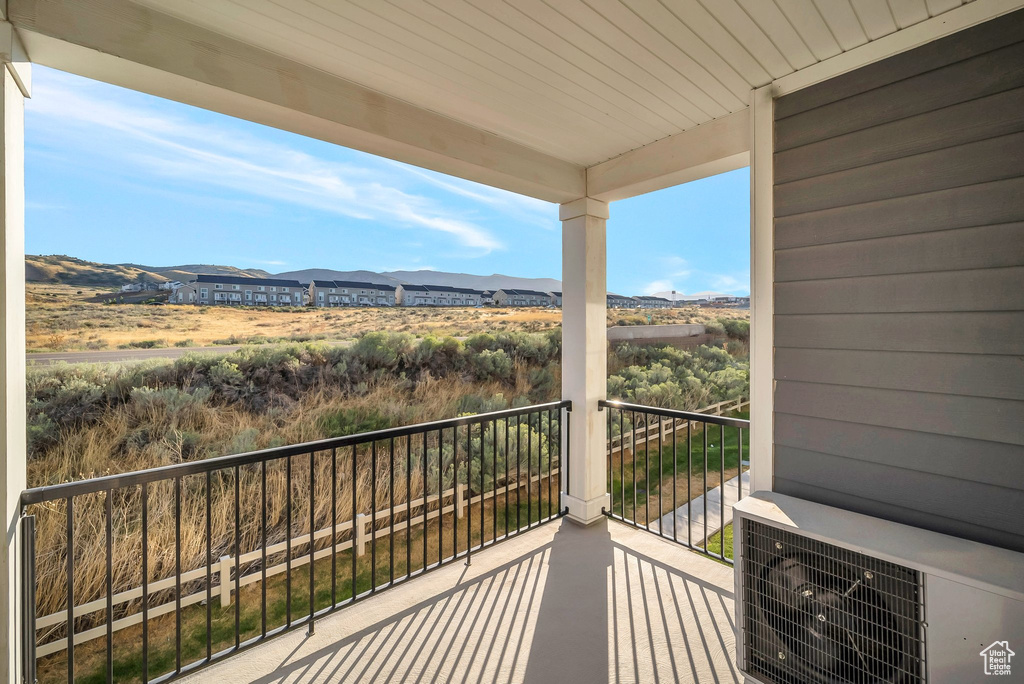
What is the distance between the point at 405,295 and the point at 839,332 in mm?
3349

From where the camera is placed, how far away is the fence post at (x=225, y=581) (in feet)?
7.95

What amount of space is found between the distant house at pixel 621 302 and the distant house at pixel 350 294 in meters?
2.46

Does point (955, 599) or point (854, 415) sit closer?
point (955, 599)

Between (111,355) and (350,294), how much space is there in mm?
1569

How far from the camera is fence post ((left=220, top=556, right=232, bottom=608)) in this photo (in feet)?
7.95

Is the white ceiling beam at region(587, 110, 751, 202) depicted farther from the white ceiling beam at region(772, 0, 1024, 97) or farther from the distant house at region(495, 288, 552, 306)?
the distant house at region(495, 288, 552, 306)

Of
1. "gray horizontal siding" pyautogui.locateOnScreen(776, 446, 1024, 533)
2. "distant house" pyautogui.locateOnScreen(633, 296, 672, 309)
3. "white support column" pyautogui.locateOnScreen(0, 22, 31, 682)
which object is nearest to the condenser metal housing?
"gray horizontal siding" pyautogui.locateOnScreen(776, 446, 1024, 533)

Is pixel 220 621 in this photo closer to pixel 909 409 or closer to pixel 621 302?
pixel 909 409

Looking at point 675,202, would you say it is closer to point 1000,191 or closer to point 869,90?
point 869,90

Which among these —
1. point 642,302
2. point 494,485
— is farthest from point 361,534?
point 642,302

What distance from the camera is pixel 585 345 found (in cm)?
296

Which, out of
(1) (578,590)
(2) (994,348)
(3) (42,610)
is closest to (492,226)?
(1) (578,590)

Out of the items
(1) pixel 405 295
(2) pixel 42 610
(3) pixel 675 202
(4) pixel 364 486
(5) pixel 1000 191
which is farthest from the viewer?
(3) pixel 675 202

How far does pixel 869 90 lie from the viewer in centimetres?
166
